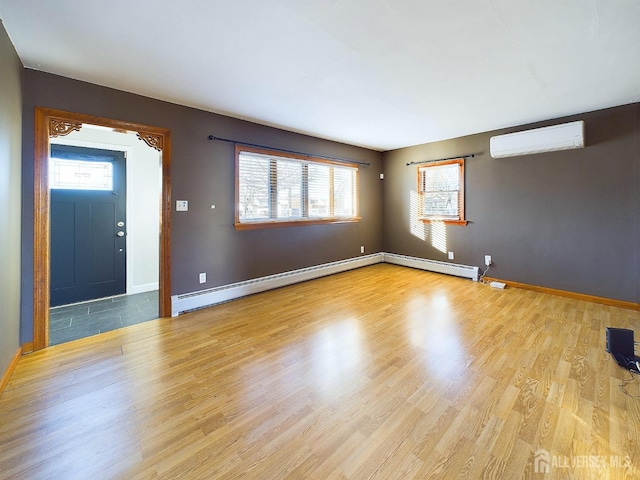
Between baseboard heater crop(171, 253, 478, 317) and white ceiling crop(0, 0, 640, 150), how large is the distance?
2.34 meters

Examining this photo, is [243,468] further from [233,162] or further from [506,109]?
[506,109]

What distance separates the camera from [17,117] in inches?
90.3

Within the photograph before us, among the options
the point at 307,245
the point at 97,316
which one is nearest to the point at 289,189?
the point at 307,245

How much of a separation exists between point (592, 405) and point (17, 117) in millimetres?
4702

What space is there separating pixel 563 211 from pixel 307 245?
3775 mm

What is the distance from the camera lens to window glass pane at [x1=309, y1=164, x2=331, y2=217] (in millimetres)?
4914

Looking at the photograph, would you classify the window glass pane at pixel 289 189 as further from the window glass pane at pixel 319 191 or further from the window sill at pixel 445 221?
the window sill at pixel 445 221

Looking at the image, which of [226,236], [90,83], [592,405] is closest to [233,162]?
[226,236]

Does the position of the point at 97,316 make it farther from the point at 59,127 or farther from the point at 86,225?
the point at 59,127

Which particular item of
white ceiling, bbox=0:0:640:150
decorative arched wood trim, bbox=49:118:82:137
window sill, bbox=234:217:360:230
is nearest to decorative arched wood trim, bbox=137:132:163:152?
white ceiling, bbox=0:0:640:150

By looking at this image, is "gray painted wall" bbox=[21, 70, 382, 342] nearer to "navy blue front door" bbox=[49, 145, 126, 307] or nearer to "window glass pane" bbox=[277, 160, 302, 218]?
"window glass pane" bbox=[277, 160, 302, 218]

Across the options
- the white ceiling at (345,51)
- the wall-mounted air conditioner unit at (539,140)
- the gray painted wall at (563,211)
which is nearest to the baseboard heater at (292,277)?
the gray painted wall at (563,211)

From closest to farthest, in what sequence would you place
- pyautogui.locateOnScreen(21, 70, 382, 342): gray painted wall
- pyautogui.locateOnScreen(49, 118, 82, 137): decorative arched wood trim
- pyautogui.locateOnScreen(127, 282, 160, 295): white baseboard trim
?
pyautogui.locateOnScreen(21, 70, 382, 342): gray painted wall
pyautogui.locateOnScreen(49, 118, 82, 137): decorative arched wood trim
pyautogui.locateOnScreen(127, 282, 160, 295): white baseboard trim

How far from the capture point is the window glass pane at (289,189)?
445 cm
